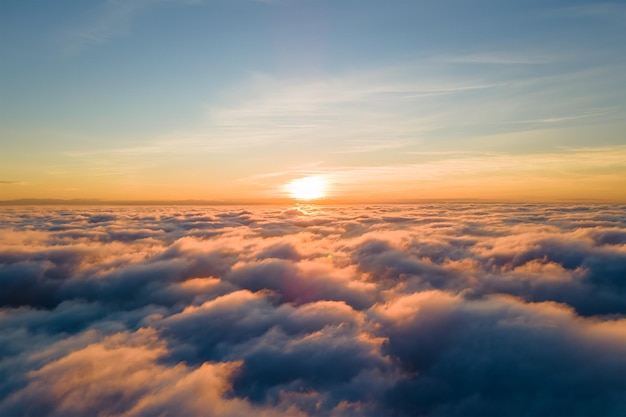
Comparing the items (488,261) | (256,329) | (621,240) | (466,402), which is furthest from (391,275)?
(621,240)

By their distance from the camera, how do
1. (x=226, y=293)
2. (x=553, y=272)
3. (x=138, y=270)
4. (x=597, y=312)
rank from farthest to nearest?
(x=138, y=270) < (x=553, y=272) < (x=226, y=293) < (x=597, y=312)

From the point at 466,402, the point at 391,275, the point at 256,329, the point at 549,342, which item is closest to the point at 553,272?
the point at 391,275

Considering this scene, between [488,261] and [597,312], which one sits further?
[488,261]

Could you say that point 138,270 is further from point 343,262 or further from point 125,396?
point 125,396

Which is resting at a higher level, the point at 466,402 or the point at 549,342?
the point at 549,342

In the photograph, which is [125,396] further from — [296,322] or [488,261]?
[488,261]

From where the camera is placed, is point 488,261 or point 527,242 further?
point 527,242

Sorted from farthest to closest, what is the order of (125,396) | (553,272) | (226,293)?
(553,272)
(226,293)
(125,396)

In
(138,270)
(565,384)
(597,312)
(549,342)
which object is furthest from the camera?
(138,270)

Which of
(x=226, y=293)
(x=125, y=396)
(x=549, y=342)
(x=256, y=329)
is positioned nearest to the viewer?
(x=125, y=396)
